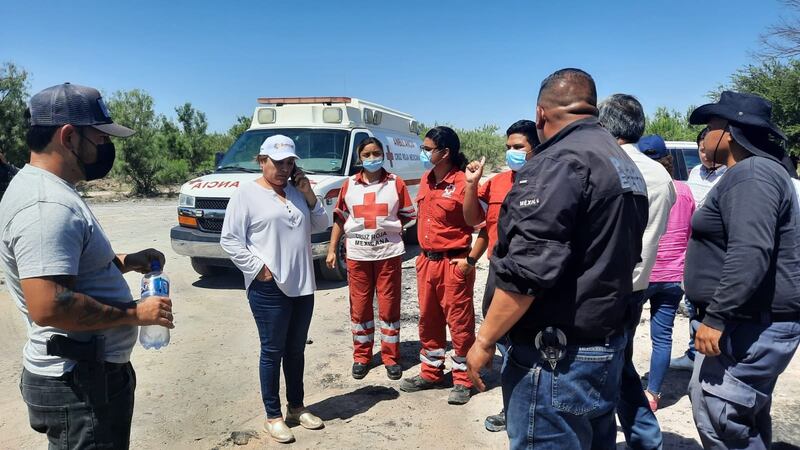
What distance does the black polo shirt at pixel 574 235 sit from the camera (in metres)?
1.84

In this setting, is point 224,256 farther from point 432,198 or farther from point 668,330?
point 668,330

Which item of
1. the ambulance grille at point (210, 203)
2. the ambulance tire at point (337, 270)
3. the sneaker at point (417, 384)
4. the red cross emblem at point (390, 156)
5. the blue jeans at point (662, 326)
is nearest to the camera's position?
the blue jeans at point (662, 326)

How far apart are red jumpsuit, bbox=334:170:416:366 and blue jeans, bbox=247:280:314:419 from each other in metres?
1.06

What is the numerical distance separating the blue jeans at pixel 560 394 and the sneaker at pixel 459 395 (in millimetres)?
2010

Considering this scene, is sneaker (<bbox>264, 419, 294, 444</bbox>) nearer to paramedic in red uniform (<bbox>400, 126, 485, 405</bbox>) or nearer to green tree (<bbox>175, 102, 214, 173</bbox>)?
paramedic in red uniform (<bbox>400, 126, 485, 405</bbox>)

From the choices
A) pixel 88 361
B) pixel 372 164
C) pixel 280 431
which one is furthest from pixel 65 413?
pixel 372 164

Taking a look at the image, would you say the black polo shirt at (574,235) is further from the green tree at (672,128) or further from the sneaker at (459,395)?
the green tree at (672,128)

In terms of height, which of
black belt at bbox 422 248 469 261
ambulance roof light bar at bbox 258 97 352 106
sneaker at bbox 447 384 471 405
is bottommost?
sneaker at bbox 447 384 471 405

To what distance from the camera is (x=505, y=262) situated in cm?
191

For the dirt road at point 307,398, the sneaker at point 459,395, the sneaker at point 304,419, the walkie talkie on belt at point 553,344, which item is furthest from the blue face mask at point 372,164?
the walkie talkie on belt at point 553,344

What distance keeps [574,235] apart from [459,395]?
2.51m

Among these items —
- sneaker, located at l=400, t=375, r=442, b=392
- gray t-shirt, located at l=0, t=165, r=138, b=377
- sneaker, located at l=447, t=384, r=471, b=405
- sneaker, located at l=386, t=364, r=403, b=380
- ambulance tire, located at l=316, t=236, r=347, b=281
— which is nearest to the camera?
gray t-shirt, located at l=0, t=165, r=138, b=377

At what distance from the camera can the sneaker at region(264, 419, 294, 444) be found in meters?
3.49

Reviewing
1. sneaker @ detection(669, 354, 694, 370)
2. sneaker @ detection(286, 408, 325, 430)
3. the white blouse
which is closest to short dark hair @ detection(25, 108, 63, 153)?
the white blouse
